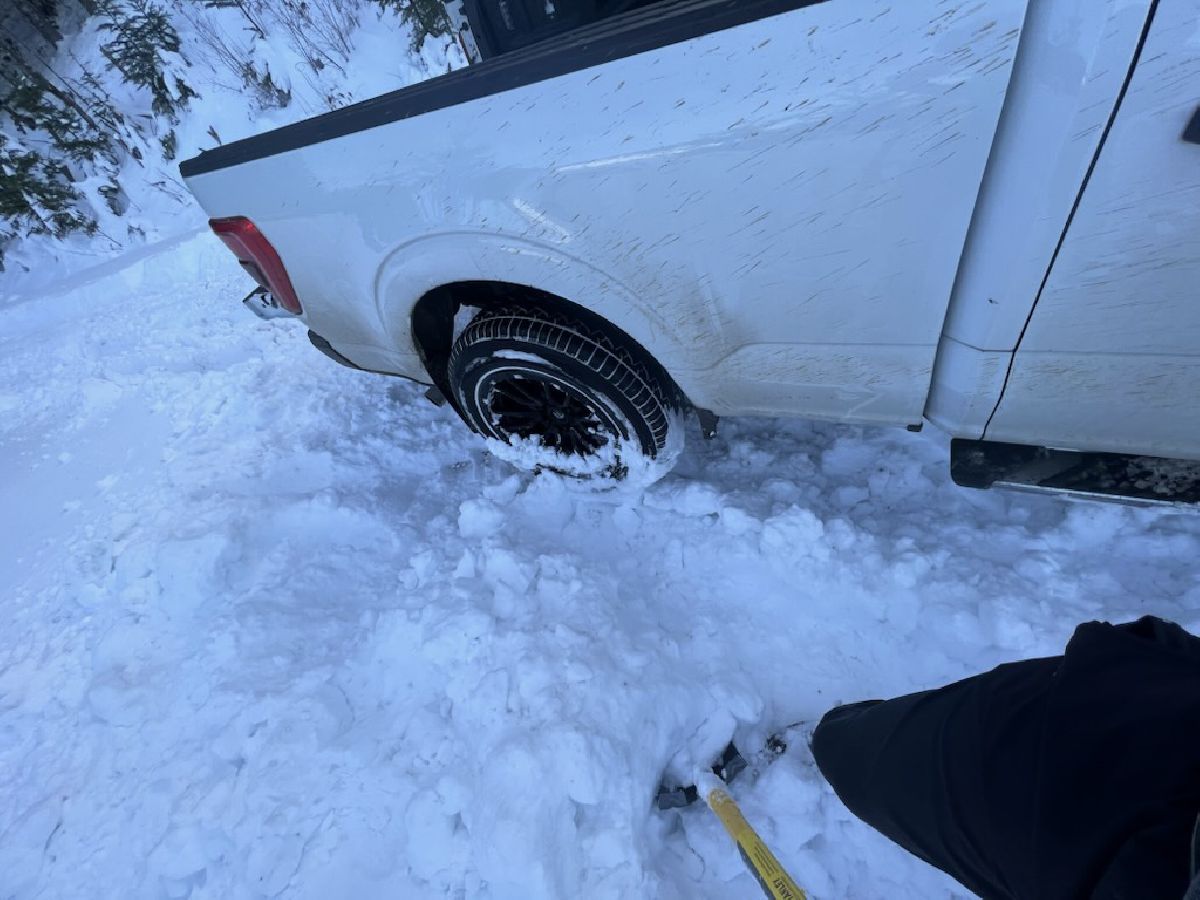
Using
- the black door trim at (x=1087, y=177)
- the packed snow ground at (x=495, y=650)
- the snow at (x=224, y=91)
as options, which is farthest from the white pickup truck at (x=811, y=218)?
the snow at (x=224, y=91)

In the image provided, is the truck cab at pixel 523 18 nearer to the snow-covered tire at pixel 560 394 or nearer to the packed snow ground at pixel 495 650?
the snow-covered tire at pixel 560 394

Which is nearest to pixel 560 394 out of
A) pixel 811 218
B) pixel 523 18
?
pixel 811 218

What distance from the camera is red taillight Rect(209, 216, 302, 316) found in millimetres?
1936

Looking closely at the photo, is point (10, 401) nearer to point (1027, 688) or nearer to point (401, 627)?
point (401, 627)

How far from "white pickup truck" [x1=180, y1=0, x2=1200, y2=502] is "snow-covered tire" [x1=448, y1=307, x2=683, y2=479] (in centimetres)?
1

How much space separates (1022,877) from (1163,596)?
146 cm

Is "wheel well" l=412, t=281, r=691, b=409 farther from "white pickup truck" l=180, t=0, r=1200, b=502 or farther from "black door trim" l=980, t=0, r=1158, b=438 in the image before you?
"black door trim" l=980, t=0, r=1158, b=438

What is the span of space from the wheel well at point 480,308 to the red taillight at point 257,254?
0.46 meters

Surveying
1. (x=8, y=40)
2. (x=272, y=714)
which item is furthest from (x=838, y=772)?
(x=8, y=40)

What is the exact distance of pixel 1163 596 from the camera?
171 cm

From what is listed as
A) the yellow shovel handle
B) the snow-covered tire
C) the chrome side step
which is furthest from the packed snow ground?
the chrome side step

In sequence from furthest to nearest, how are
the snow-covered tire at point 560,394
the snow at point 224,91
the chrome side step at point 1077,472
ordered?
the snow at point 224,91 → the snow-covered tire at point 560,394 → the chrome side step at point 1077,472

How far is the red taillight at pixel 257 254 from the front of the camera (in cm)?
194

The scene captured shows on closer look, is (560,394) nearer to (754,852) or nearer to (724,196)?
(724,196)
